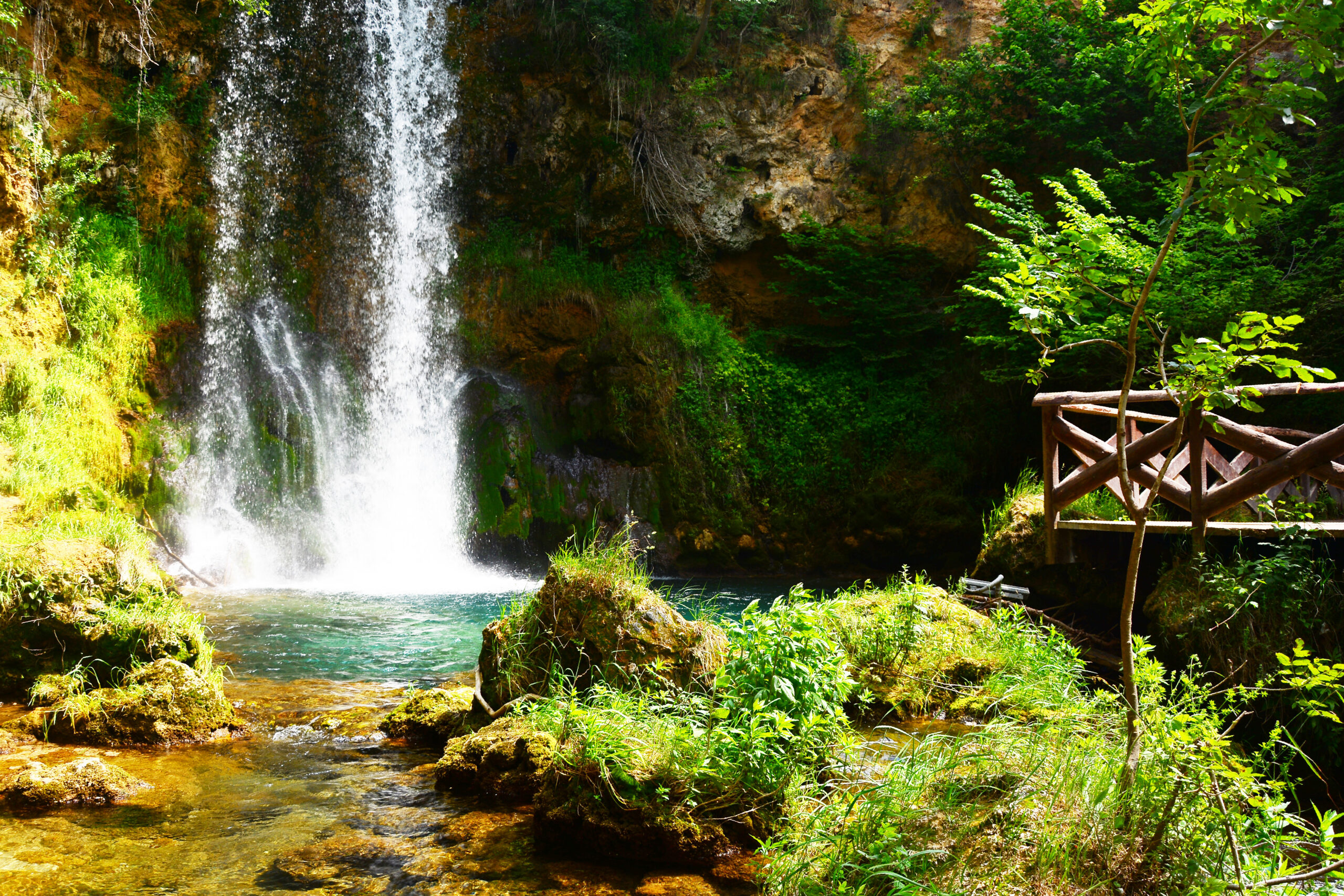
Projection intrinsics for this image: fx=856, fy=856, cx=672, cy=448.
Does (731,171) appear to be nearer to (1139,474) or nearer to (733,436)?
(733,436)

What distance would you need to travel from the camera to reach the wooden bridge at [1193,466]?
5.32m

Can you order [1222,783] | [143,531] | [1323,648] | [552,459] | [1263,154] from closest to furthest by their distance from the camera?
[1263,154]
[1222,783]
[1323,648]
[143,531]
[552,459]

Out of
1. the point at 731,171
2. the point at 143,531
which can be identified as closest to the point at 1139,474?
the point at 143,531

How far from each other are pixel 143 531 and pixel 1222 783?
8134 millimetres

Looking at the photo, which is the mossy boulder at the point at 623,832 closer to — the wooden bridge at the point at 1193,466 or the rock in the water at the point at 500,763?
the rock in the water at the point at 500,763

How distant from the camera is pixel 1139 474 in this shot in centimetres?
642

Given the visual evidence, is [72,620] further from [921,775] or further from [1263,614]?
[1263,614]

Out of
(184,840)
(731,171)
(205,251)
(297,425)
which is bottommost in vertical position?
(184,840)

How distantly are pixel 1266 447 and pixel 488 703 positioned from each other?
5153 mm

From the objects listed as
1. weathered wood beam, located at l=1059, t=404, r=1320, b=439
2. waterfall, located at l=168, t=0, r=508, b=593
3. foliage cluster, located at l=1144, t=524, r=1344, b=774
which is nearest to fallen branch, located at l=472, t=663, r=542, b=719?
foliage cluster, located at l=1144, t=524, r=1344, b=774

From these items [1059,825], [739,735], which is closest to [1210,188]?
[1059,825]

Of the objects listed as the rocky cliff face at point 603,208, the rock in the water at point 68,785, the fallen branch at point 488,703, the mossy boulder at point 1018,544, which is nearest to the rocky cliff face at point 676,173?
the rocky cliff face at point 603,208

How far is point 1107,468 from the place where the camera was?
6430 millimetres

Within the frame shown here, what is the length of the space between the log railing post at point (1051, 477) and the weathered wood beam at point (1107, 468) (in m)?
0.07
